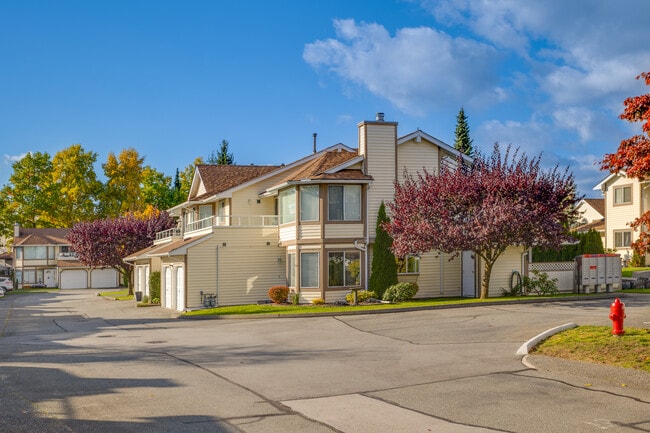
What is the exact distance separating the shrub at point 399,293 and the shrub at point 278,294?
4.76 m

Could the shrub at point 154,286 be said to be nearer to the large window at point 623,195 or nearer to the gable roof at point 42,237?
the large window at point 623,195

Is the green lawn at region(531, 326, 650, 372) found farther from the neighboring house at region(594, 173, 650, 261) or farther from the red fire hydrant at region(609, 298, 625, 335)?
the neighboring house at region(594, 173, 650, 261)

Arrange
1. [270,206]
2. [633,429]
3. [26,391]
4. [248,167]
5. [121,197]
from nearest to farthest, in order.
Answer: [633,429], [26,391], [270,206], [248,167], [121,197]

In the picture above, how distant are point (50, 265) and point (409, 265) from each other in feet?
222

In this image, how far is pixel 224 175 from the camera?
43.2m

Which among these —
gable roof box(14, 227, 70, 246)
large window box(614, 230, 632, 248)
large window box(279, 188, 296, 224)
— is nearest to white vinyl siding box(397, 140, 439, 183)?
large window box(279, 188, 296, 224)

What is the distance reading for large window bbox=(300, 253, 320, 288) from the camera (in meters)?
32.9

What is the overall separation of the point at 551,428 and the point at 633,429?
107cm

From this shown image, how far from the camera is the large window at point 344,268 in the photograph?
108 ft

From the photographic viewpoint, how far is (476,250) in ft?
99.8

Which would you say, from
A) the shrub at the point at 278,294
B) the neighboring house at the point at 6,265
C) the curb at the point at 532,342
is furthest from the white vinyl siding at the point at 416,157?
the neighboring house at the point at 6,265

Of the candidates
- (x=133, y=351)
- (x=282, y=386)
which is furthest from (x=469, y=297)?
(x=282, y=386)

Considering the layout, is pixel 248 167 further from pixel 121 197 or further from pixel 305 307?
pixel 121 197

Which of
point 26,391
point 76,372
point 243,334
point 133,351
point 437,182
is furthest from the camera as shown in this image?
point 437,182
